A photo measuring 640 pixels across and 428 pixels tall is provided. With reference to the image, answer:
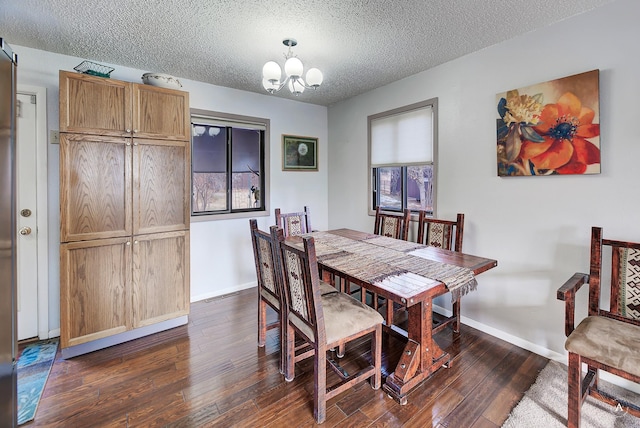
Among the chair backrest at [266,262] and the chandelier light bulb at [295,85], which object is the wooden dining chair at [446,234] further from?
the chandelier light bulb at [295,85]

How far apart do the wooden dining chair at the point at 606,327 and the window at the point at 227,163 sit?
131 inches

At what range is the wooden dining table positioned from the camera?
168 cm

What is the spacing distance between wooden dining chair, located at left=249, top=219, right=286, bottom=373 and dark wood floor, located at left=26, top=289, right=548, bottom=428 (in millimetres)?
210

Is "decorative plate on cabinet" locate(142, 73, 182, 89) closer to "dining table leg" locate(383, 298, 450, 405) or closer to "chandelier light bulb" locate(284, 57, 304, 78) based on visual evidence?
"chandelier light bulb" locate(284, 57, 304, 78)

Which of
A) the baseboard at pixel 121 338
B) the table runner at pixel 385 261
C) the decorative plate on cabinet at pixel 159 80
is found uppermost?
the decorative plate on cabinet at pixel 159 80

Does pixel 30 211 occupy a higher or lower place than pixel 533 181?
→ lower

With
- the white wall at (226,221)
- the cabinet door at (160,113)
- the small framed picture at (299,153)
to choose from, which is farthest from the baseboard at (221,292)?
the cabinet door at (160,113)

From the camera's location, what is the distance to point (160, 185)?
267 centimetres

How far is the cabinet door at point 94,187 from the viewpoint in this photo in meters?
2.28

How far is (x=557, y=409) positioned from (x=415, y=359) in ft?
2.71

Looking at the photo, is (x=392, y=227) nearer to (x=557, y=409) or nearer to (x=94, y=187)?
(x=557, y=409)

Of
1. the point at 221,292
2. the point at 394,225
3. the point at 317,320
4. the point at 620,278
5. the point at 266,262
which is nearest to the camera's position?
the point at 317,320

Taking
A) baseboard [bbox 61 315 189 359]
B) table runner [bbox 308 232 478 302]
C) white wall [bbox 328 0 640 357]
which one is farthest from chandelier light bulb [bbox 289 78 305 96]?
baseboard [bbox 61 315 189 359]

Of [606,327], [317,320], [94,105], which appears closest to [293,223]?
[317,320]
